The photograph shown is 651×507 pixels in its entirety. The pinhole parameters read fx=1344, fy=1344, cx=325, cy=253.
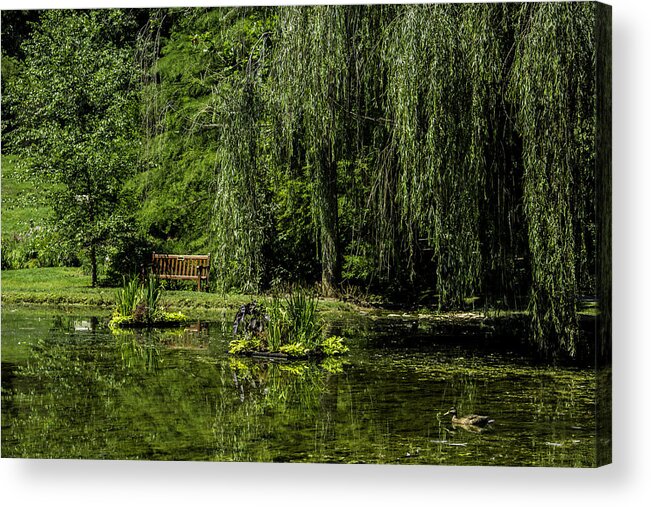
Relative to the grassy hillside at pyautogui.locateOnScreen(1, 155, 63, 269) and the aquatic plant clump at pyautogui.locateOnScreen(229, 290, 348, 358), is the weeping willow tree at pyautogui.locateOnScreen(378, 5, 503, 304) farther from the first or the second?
the grassy hillside at pyautogui.locateOnScreen(1, 155, 63, 269)

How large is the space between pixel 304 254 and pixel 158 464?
1789 millimetres

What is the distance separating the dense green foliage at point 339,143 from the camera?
881 centimetres

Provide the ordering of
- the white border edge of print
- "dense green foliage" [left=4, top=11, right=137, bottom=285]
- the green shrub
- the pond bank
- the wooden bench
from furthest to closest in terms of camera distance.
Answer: "dense green foliage" [left=4, top=11, right=137, bottom=285] → the wooden bench → the green shrub → the pond bank → the white border edge of print

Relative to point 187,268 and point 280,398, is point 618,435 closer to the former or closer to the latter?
point 280,398

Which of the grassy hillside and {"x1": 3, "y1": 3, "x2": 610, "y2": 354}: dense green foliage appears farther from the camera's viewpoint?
the grassy hillside

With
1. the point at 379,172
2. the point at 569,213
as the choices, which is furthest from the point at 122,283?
the point at 569,213

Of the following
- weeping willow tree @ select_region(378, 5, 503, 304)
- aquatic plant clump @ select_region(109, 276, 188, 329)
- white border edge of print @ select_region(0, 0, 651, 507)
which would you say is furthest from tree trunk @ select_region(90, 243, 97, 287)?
weeping willow tree @ select_region(378, 5, 503, 304)

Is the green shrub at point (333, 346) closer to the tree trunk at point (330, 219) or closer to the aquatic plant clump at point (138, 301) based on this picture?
the tree trunk at point (330, 219)

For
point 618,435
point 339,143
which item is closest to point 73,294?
point 339,143

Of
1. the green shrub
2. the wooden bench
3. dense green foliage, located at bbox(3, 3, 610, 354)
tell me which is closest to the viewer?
dense green foliage, located at bbox(3, 3, 610, 354)

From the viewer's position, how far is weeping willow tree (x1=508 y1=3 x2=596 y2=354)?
8.64m

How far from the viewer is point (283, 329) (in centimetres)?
962

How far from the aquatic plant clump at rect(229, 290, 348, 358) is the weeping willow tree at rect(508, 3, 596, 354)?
5.11 ft

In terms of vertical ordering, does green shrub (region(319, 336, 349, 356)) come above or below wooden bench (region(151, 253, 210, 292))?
below
